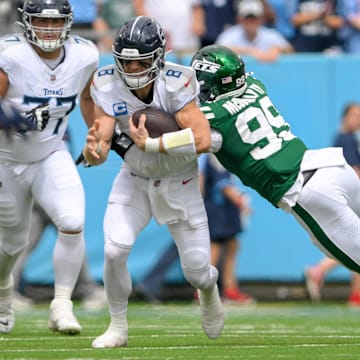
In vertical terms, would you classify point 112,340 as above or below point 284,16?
above

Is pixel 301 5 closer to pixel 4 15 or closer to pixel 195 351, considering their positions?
pixel 4 15

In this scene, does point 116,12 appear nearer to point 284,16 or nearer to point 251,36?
point 251,36

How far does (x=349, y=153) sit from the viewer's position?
31.2 ft

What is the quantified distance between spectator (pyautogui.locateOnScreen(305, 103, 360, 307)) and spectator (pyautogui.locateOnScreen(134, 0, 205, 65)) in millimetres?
→ 1629

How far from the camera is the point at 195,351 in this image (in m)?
5.57

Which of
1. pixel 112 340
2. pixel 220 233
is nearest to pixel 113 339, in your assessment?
pixel 112 340

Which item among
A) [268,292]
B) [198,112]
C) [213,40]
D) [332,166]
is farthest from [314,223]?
[213,40]

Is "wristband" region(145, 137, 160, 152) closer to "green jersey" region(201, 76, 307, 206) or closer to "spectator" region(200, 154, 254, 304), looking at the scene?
"green jersey" region(201, 76, 307, 206)

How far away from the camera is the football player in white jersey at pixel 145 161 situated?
5531 mm

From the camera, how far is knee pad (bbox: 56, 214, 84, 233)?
623 cm

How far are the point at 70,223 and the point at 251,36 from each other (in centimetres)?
447

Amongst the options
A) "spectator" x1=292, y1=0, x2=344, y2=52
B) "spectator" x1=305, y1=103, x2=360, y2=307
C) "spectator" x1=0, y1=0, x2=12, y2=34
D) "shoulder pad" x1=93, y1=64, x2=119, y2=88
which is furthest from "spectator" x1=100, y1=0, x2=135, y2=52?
"shoulder pad" x1=93, y1=64, x2=119, y2=88

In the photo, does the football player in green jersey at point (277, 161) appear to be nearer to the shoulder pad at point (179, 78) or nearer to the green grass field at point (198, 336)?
the shoulder pad at point (179, 78)

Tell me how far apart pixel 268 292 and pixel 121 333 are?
14.5 feet
